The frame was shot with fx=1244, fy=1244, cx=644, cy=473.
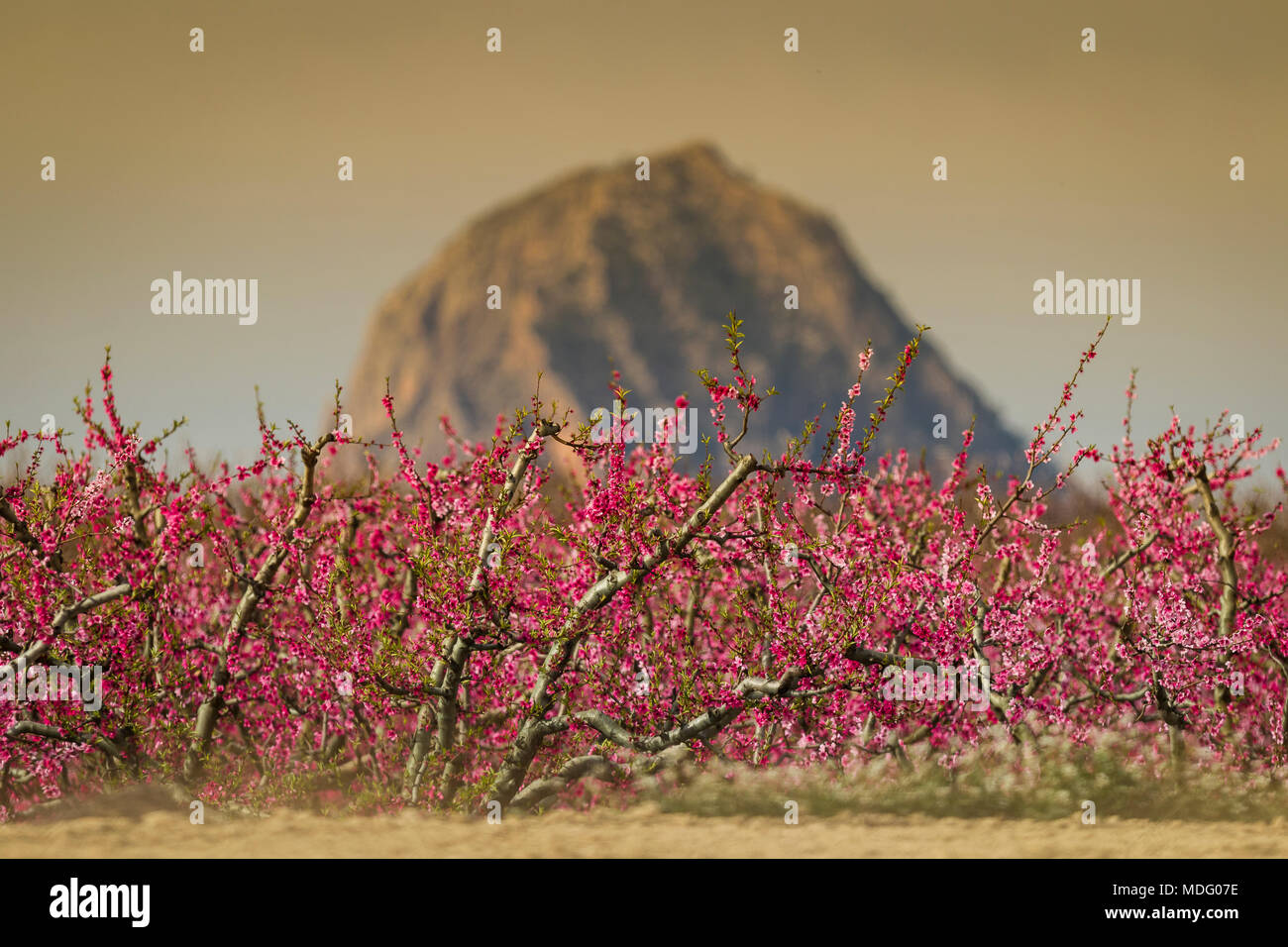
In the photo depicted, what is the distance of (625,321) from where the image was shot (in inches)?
6998

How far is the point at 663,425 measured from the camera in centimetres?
945

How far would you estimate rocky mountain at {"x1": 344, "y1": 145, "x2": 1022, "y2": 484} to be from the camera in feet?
543

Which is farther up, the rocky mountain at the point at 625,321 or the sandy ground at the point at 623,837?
the rocky mountain at the point at 625,321

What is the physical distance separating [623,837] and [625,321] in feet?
559

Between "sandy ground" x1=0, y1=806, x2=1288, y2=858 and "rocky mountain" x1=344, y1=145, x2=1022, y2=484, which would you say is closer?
"sandy ground" x1=0, y1=806, x2=1288, y2=858

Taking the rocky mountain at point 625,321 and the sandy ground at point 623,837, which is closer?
the sandy ground at point 623,837

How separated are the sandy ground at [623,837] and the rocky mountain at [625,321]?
471 ft

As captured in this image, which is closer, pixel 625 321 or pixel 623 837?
pixel 623 837

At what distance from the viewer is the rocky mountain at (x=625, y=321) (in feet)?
543

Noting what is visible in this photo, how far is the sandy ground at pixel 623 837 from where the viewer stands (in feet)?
28.8

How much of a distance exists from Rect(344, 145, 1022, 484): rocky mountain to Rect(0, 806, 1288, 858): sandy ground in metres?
144

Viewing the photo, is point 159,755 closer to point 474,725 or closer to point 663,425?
point 474,725

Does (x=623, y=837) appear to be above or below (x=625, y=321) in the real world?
below
